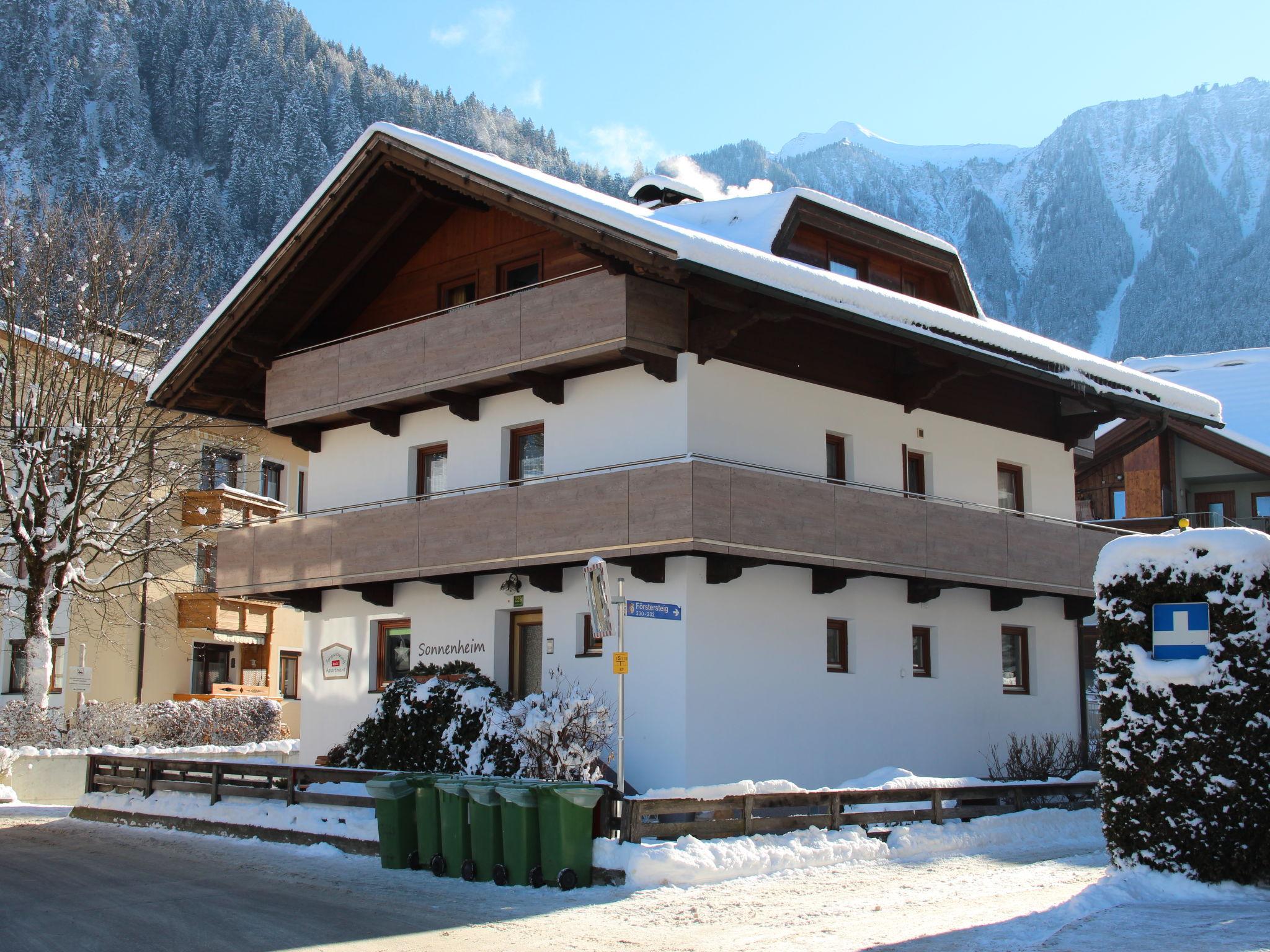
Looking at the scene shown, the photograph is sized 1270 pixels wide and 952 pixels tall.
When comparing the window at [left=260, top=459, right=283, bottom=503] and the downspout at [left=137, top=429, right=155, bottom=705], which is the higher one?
the window at [left=260, top=459, right=283, bottom=503]

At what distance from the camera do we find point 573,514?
59.2 ft

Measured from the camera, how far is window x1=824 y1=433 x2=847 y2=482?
20.7m

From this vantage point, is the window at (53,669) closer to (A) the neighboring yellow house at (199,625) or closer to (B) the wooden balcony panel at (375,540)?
(A) the neighboring yellow house at (199,625)

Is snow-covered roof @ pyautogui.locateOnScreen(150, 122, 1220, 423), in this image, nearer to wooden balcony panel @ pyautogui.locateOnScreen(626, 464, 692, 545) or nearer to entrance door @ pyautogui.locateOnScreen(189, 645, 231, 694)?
wooden balcony panel @ pyautogui.locateOnScreen(626, 464, 692, 545)

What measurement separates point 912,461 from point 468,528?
7337mm

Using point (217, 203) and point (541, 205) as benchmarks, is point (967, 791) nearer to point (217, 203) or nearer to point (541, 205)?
point (541, 205)

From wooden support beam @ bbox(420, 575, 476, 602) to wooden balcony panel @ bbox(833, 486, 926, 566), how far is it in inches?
220

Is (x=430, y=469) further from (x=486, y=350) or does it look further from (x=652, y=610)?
(x=652, y=610)

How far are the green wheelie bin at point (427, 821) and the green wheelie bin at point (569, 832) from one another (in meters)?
1.52

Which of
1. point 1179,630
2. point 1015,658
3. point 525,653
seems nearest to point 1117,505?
point 1015,658

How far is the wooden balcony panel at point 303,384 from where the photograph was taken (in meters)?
21.9

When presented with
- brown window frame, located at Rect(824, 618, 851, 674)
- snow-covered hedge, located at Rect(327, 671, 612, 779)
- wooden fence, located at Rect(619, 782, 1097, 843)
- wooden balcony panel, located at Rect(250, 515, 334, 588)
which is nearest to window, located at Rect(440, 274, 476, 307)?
wooden balcony panel, located at Rect(250, 515, 334, 588)

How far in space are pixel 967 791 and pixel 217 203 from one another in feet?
339

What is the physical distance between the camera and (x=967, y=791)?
17.0 m
